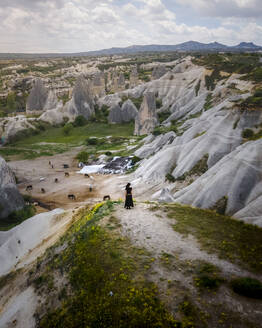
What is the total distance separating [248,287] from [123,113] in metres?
67.7

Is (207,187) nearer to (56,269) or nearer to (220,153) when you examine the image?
(220,153)

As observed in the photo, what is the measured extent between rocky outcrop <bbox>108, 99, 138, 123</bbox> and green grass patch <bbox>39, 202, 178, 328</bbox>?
2456 inches

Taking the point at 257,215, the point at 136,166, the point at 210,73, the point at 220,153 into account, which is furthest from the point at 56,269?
the point at 210,73

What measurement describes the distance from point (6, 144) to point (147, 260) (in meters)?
58.9

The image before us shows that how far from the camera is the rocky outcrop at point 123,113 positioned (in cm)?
7181

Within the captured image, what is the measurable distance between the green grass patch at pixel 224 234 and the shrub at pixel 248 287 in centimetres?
96

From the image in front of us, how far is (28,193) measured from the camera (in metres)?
34.3

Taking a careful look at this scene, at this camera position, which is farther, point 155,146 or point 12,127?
point 12,127

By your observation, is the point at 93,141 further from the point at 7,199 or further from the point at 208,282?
the point at 208,282

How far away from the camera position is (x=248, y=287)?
8.08 meters

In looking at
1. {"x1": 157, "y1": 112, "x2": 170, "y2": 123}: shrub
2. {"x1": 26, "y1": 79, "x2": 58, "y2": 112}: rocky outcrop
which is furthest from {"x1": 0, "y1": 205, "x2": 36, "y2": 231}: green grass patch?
{"x1": 26, "y1": 79, "x2": 58, "y2": 112}: rocky outcrop

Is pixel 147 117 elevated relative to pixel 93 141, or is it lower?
elevated

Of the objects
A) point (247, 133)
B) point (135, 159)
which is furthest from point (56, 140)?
point (247, 133)

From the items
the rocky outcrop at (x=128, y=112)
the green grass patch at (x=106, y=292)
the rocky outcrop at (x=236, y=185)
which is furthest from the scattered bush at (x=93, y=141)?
the green grass patch at (x=106, y=292)
